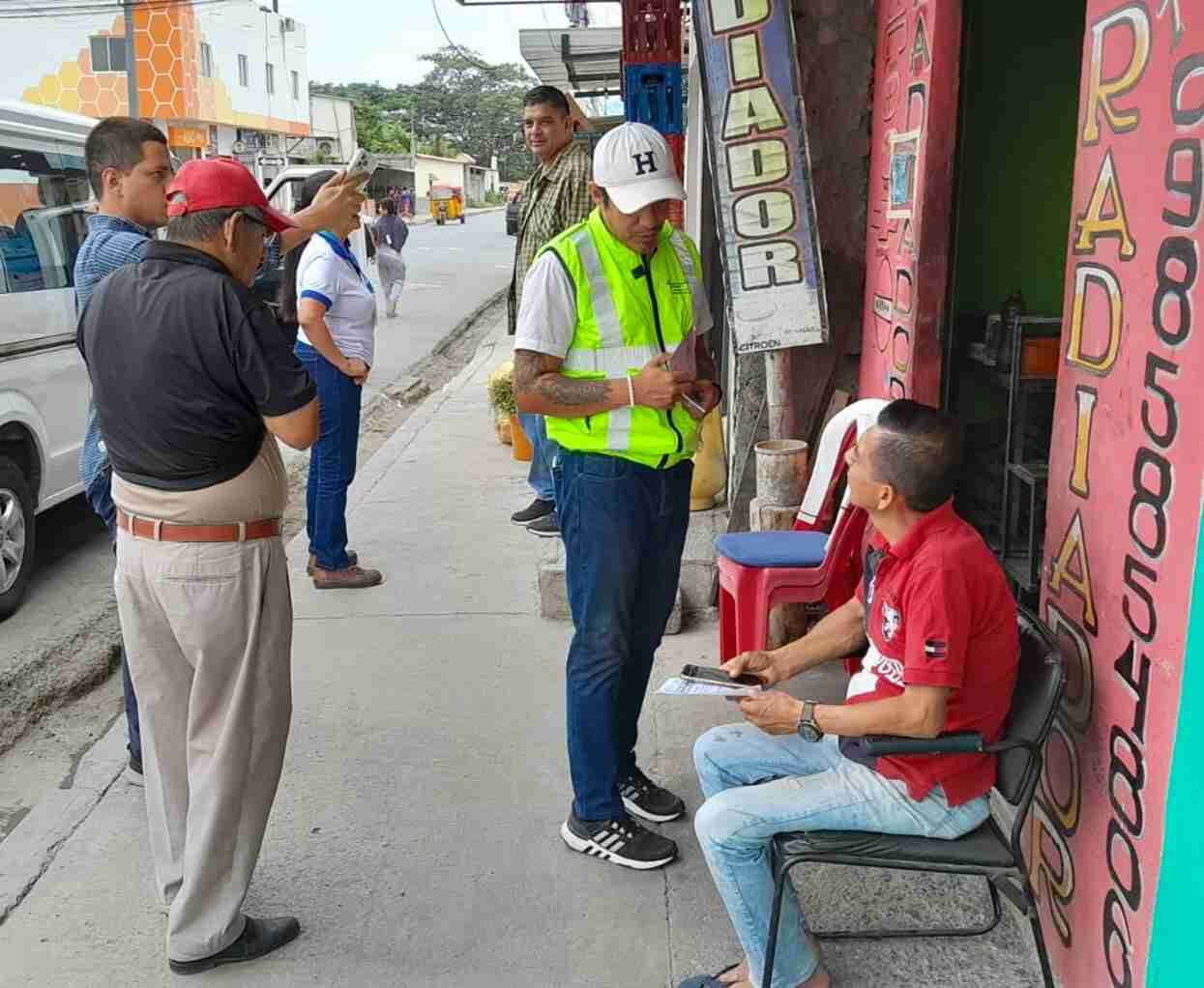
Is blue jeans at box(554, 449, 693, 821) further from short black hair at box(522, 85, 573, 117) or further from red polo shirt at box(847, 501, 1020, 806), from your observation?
short black hair at box(522, 85, 573, 117)

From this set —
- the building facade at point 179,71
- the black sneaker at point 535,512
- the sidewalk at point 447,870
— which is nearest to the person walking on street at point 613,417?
the sidewalk at point 447,870

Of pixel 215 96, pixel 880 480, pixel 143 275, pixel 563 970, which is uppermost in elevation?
pixel 215 96

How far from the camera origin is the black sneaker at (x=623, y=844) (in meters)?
3.17

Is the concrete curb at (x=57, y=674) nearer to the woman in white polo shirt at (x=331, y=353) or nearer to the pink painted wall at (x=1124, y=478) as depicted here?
the woman in white polo shirt at (x=331, y=353)

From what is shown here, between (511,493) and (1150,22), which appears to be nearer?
(1150,22)

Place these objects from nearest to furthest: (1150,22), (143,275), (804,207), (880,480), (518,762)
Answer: (1150,22) < (880,480) < (143,275) < (518,762) < (804,207)

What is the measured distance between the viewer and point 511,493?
7.23 meters

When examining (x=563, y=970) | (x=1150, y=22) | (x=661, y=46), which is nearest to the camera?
(x=1150, y=22)

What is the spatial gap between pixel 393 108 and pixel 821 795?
111 m

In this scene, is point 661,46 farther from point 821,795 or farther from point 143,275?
point 821,795

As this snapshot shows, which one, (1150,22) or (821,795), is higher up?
(1150,22)

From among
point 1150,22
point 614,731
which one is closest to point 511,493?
point 614,731

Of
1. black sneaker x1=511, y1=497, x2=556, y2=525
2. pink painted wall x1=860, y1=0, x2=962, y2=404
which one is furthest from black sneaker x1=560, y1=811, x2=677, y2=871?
black sneaker x1=511, y1=497, x2=556, y2=525

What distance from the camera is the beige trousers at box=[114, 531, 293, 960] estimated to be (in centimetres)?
266
